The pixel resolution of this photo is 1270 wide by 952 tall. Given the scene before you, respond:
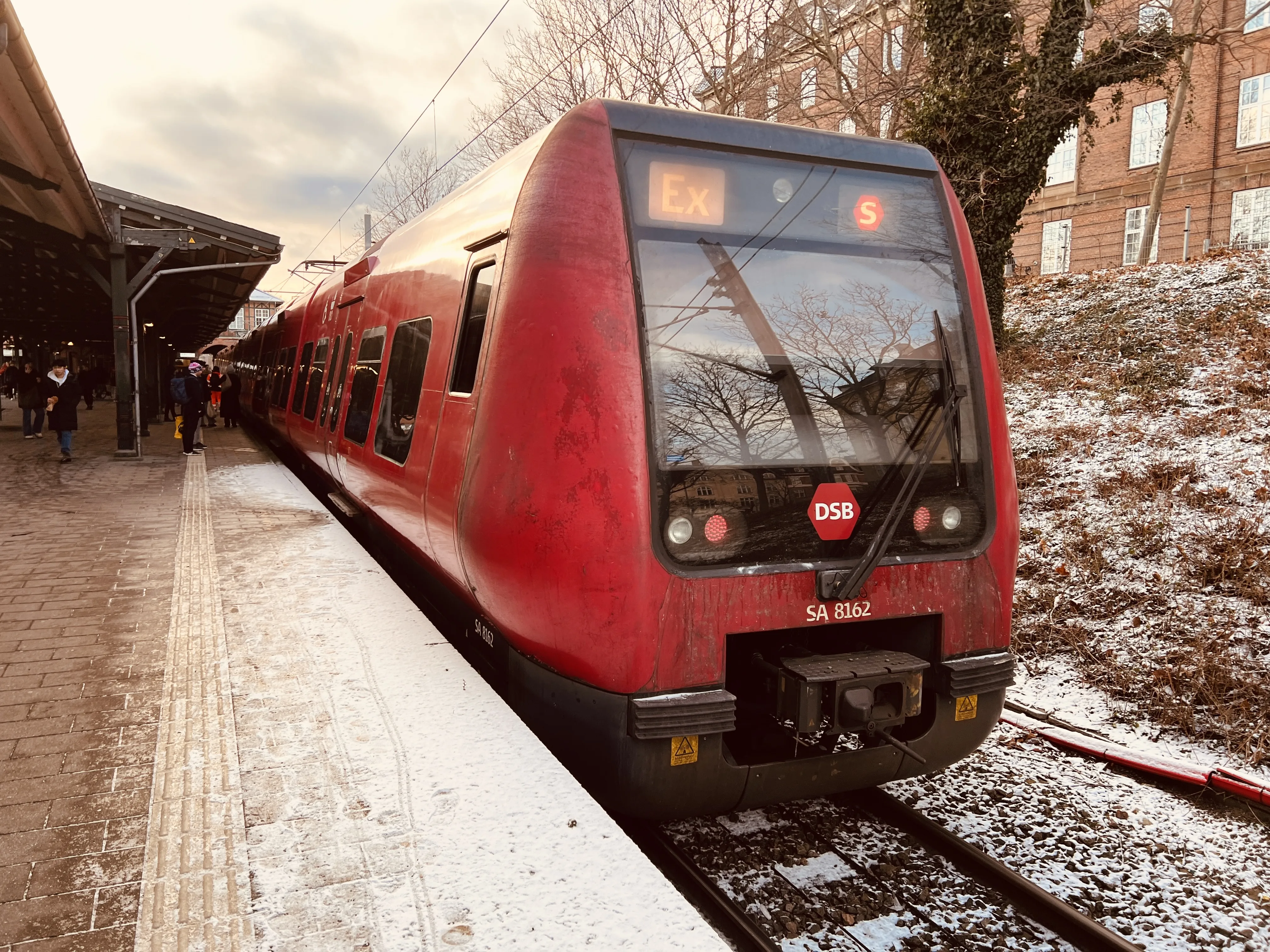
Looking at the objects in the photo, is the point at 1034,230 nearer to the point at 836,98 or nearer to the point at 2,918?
the point at 836,98

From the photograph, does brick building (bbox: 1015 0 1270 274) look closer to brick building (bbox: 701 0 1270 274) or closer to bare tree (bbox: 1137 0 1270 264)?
brick building (bbox: 701 0 1270 274)

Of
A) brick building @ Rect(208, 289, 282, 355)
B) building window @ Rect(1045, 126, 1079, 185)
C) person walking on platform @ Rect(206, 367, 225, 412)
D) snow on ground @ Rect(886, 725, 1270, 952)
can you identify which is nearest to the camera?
snow on ground @ Rect(886, 725, 1270, 952)

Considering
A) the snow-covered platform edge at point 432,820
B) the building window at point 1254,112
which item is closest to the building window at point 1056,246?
the building window at point 1254,112

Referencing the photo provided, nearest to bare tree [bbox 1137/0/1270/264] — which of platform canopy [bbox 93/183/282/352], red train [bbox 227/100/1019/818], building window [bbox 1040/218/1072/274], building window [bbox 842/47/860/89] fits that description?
building window [bbox 1040/218/1072/274]

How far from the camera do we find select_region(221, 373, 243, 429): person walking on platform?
81.4ft

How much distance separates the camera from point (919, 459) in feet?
12.1

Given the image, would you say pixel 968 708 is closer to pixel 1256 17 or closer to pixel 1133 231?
pixel 1133 231

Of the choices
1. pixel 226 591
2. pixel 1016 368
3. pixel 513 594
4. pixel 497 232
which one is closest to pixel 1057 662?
pixel 513 594

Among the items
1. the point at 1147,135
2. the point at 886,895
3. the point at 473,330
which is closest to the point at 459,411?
the point at 473,330

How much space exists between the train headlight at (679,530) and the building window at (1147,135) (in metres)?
28.2

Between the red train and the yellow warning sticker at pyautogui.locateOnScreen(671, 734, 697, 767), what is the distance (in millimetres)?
11

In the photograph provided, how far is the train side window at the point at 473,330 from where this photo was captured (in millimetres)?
4020

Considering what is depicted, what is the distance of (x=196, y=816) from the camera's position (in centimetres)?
290

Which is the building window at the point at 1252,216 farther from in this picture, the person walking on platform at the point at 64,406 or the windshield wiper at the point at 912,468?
the person walking on platform at the point at 64,406
